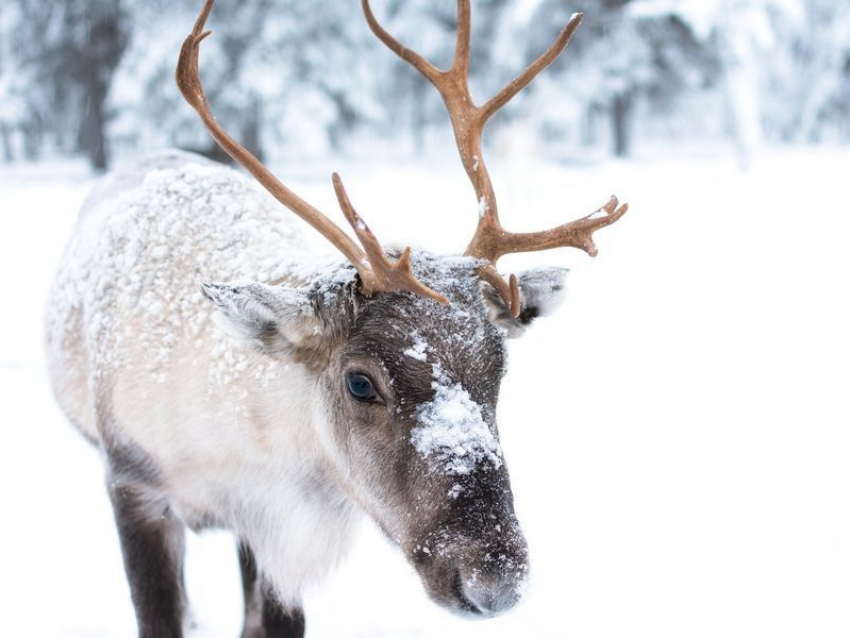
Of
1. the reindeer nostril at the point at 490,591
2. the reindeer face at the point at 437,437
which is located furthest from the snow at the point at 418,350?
the reindeer nostril at the point at 490,591

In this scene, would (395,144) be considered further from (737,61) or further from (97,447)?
(97,447)

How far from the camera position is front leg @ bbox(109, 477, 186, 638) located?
2986 millimetres

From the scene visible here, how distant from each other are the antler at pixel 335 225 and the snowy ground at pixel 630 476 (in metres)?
0.84

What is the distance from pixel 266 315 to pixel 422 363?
515 mm

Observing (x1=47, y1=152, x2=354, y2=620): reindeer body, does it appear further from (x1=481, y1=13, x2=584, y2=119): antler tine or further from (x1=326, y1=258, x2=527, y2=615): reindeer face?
(x1=481, y1=13, x2=584, y2=119): antler tine

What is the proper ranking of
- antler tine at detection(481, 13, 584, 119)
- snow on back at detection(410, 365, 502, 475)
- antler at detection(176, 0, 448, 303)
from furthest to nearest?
1. antler tine at detection(481, 13, 584, 119)
2. antler at detection(176, 0, 448, 303)
3. snow on back at detection(410, 365, 502, 475)

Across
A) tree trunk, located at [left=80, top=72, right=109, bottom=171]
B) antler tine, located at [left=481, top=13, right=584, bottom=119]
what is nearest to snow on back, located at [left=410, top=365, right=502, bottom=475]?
antler tine, located at [left=481, top=13, right=584, bottom=119]

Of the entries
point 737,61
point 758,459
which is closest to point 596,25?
point 737,61

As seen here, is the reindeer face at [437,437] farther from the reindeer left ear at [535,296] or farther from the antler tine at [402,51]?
the antler tine at [402,51]

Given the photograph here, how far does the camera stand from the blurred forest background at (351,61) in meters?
18.5

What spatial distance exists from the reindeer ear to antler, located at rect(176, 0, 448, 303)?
206 millimetres

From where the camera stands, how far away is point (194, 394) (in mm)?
2789

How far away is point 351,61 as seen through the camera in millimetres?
20062

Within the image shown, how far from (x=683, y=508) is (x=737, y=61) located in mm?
18389
